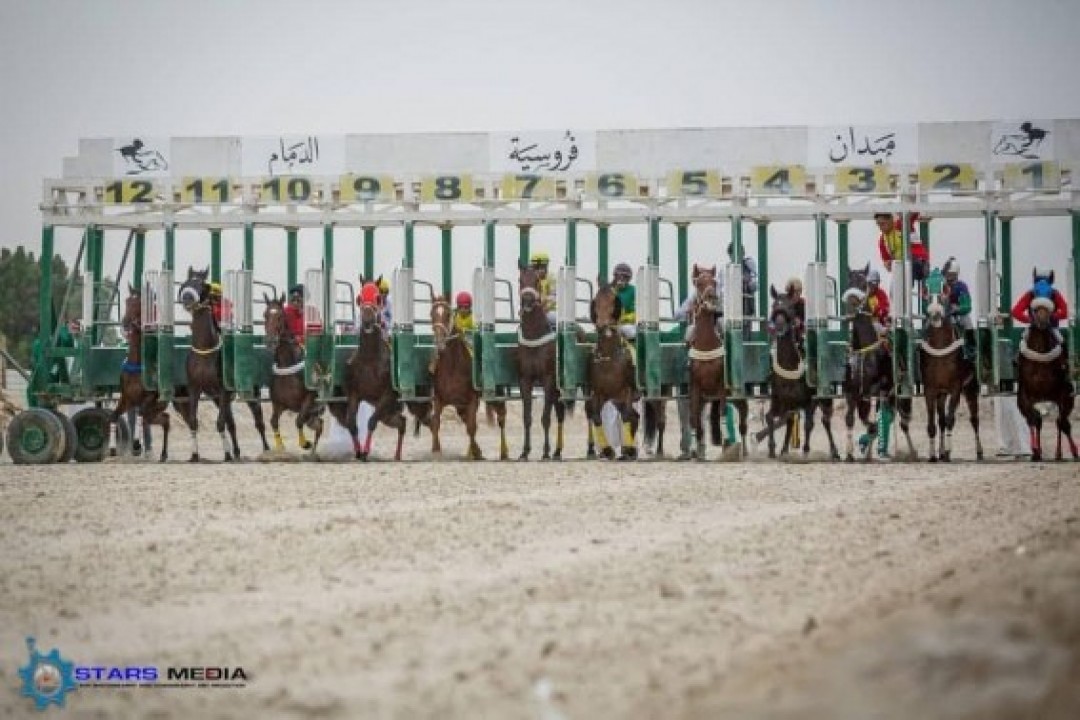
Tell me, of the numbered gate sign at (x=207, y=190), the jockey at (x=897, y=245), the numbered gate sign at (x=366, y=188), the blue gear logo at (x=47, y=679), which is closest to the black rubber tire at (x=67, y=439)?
the numbered gate sign at (x=207, y=190)

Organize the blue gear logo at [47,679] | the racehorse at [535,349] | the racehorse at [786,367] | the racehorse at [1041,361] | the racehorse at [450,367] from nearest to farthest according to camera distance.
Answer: the blue gear logo at [47,679] < the racehorse at [1041,361] < the racehorse at [786,367] < the racehorse at [535,349] < the racehorse at [450,367]

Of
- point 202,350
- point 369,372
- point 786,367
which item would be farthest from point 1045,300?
point 202,350

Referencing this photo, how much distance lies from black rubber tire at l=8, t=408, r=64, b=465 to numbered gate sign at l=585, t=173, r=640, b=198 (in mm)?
8121

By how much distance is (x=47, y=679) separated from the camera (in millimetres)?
7277

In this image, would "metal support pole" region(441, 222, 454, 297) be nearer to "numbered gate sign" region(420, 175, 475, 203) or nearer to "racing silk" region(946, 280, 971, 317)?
"numbered gate sign" region(420, 175, 475, 203)

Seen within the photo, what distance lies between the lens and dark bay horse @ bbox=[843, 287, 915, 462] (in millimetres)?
21422

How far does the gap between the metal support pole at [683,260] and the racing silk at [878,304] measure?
9.21 feet

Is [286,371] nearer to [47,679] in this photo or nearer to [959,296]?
[959,296]

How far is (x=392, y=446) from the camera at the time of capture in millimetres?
33594

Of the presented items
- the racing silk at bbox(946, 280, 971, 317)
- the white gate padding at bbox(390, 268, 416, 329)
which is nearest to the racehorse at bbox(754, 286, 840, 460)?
the racing silk at bbox(946, 280, 971, 317)

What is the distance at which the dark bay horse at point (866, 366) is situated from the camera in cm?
2142

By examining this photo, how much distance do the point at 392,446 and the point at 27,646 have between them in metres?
25.7

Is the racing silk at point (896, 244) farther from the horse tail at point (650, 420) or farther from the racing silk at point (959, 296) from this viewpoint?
the horse tail at point (650, 420)

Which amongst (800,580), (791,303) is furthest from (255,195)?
(800,580)
